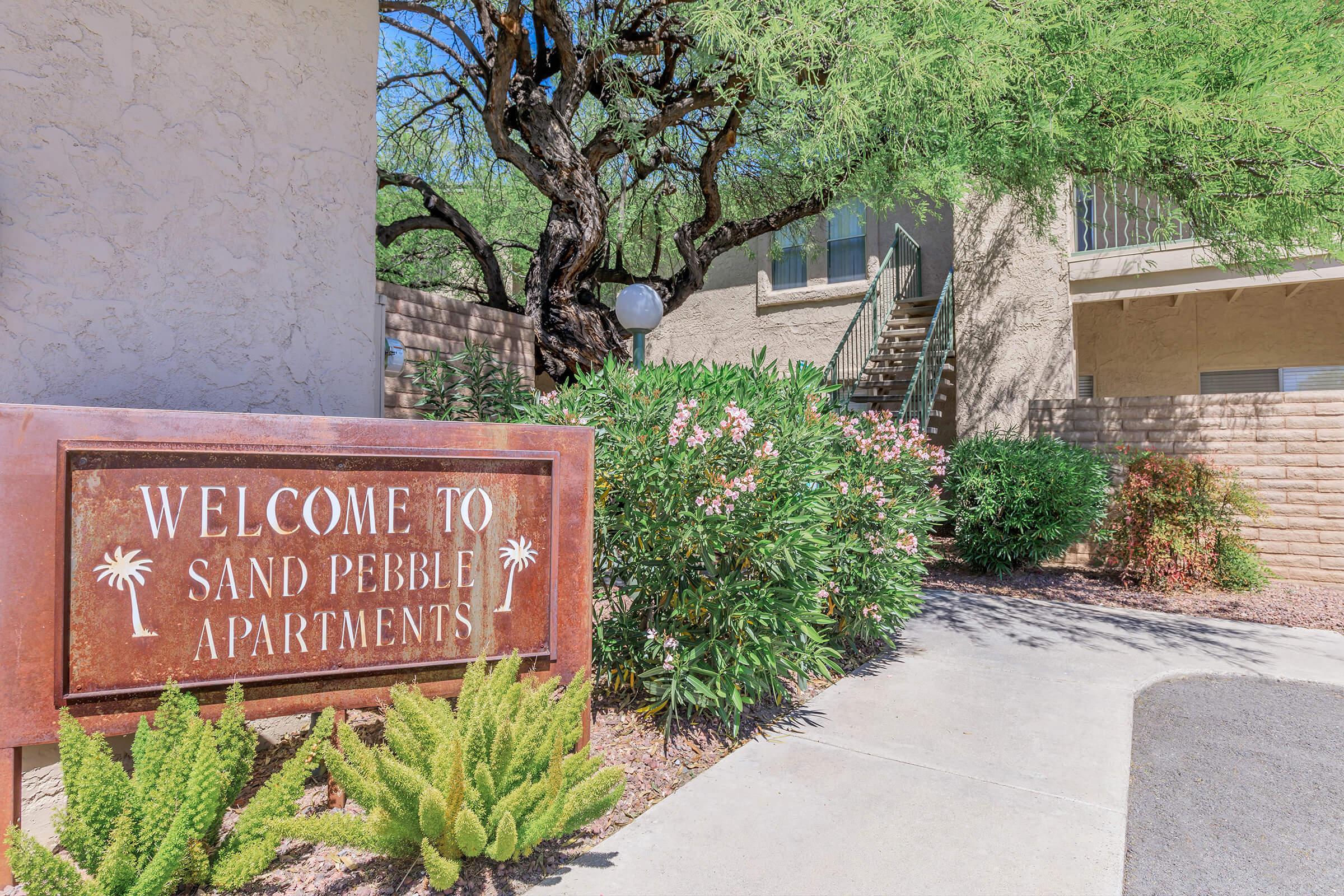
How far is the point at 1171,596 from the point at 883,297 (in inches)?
277

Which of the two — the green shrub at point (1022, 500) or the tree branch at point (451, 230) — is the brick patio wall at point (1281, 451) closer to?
the green shrub at point (1022, 500)

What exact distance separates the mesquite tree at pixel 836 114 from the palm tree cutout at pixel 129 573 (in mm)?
4143

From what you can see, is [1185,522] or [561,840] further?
[1185,522]

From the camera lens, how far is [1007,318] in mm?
10602

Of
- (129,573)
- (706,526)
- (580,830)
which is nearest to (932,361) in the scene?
(706,526)

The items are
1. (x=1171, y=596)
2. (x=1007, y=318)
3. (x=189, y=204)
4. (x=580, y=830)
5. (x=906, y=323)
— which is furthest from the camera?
(x=906, y=323)

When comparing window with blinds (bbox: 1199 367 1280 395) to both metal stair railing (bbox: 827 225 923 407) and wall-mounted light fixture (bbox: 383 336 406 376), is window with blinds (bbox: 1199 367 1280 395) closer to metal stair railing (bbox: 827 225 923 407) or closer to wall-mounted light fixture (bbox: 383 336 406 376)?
metal stair railing (bbox: 827 225 923 407)

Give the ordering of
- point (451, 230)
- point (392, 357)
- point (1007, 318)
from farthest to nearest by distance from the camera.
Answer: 1. point (1007, 318)
2. point (451, 230)
3. point (392, 357)

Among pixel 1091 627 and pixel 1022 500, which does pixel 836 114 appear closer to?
pixel 1091 627

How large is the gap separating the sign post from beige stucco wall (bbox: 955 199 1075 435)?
8.87 m

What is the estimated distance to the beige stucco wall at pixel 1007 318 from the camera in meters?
10.2

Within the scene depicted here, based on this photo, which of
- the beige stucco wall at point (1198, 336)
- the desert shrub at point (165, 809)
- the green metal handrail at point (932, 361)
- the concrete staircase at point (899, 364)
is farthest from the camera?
the concrete staircase at point (899, 364)

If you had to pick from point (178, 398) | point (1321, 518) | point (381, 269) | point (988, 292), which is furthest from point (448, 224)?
point (1321, 518)

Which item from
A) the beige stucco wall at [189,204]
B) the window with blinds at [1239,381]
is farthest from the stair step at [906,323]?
the beige stucco wall at [189,204]
